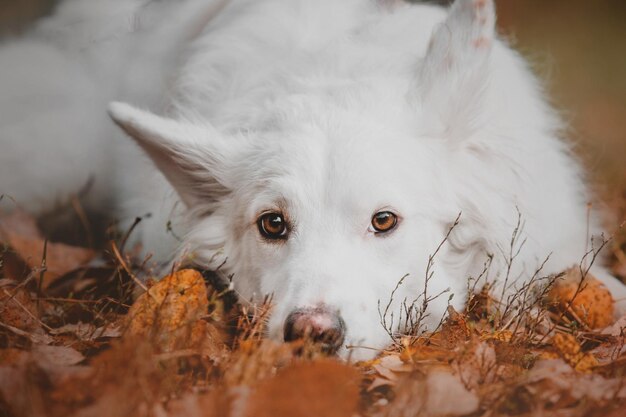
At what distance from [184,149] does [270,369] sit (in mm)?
1401

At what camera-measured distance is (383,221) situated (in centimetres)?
277

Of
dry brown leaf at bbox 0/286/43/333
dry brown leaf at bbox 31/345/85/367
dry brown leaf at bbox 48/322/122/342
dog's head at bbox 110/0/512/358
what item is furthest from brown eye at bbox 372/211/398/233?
dry brown leaf at bbox 0/286/43/333

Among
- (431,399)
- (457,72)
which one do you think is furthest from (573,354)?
(457,72)

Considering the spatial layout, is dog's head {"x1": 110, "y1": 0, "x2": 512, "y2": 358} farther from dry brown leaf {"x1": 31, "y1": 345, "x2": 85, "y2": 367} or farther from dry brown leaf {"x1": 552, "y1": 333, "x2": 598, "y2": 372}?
dry brown leaf {"x1": 31, "y1": 345, "x2": 85, "y2": 367}

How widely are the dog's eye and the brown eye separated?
0.37 meters

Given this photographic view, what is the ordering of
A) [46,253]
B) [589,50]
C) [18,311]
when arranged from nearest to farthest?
[18,311], [46,253], [589,50]

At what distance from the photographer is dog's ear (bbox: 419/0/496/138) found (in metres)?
3.01

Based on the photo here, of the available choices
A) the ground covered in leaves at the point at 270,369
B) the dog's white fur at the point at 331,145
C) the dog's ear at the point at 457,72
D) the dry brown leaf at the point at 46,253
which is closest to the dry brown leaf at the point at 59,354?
the ground covered in leaves at the point at 270,369

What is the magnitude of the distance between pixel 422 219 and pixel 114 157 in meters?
2.39

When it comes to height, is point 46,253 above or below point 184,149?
below

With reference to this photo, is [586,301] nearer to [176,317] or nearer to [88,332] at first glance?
[176,317]

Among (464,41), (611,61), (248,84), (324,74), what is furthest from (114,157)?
(611,61)

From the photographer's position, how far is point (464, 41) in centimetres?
303

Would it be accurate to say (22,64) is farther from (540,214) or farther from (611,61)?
(611,61)
